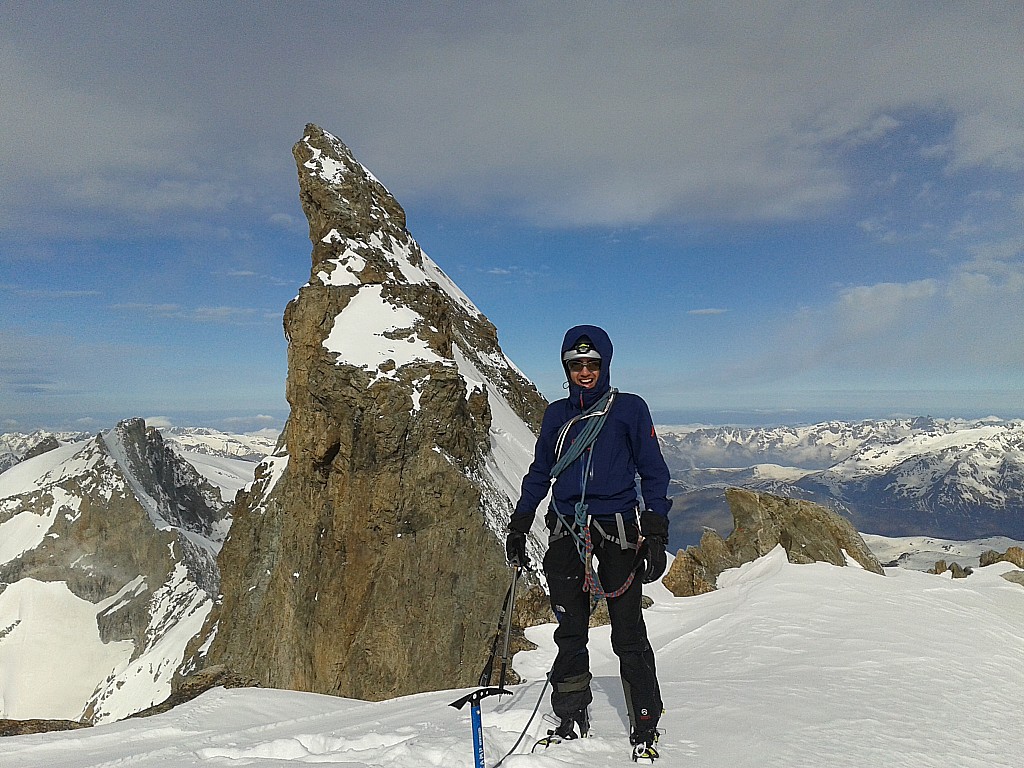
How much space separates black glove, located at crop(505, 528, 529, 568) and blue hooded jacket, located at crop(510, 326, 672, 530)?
8cm

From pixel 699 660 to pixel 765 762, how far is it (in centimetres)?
481

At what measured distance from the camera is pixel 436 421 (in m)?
26.4

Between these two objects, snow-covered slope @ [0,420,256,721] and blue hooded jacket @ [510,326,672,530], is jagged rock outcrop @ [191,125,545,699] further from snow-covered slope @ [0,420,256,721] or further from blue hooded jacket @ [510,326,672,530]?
snow-covered slope @ [0,420,256,721]

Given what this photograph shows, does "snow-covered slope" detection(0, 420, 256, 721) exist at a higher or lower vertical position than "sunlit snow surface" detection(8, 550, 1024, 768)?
lower

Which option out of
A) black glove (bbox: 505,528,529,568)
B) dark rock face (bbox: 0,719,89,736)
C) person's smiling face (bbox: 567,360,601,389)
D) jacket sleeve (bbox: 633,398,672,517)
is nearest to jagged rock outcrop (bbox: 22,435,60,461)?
dark rock face (bbox: 0,719,89,736)

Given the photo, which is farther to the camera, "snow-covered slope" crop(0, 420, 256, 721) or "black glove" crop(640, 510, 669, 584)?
"snow-covered slope" crop(0, 420, 256, 721)

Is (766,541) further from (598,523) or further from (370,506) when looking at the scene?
(598,523)

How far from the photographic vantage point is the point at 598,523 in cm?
504

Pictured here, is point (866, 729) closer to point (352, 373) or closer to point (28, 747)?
point (28, 747)

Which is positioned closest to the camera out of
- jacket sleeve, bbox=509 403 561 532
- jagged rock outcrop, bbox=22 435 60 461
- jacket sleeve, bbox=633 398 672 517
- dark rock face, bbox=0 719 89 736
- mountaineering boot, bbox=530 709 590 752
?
mountaineering boot, bbox=530 709 590 752

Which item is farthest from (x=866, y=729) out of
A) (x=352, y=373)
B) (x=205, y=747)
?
(x=352, y=373)

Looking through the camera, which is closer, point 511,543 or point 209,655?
point 511,543

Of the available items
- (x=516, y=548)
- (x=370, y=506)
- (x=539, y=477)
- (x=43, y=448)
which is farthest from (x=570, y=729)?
(x=43, y=448)

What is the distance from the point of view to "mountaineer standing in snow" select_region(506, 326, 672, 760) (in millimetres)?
4949
